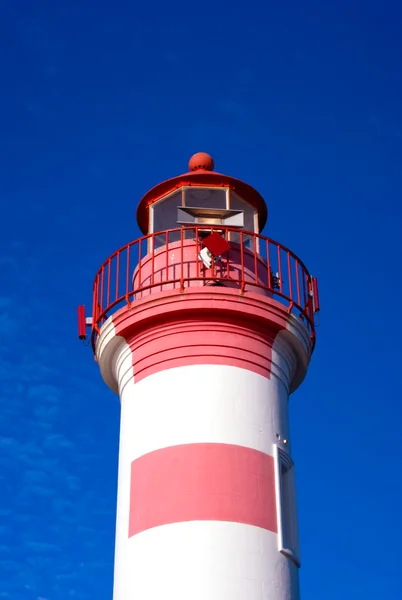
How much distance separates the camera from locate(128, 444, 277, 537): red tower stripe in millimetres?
11508

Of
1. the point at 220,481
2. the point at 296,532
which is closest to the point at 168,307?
the point at 220,481

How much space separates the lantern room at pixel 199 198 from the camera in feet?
47.3

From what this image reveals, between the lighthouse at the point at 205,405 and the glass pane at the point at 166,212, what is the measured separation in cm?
33

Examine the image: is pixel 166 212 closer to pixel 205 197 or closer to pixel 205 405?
pixel 205 197

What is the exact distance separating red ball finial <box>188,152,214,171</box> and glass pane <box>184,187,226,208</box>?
363mm

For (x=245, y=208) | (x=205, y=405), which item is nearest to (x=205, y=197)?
(x=245, y=208)

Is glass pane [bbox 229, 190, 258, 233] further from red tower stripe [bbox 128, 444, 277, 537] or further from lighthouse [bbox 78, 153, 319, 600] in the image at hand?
red tower stripe [bbox 128, 444, 277, 537]

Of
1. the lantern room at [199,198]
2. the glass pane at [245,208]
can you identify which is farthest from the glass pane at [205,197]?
the glass pane at [245,208]

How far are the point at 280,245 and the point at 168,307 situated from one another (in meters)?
1.88

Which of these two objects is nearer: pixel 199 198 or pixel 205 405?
pixel 205 405

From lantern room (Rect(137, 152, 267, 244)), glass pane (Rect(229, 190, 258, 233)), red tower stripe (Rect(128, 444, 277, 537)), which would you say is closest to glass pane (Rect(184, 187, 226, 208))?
lantern room (Rect(137, 152, 267, 244))

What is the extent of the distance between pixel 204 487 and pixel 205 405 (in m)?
1.03

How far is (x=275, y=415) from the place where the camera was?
12.5 metres

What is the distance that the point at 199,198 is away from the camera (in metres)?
14.7
